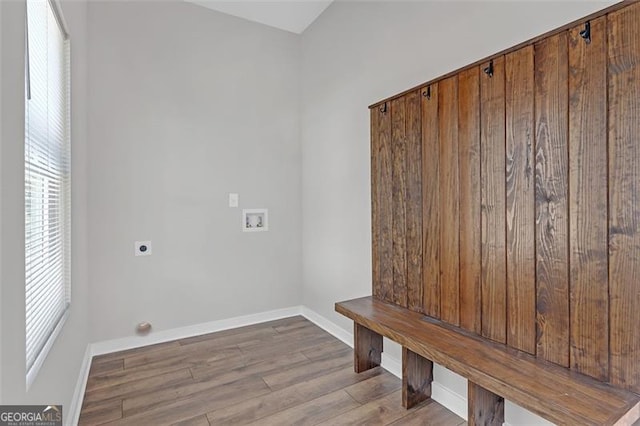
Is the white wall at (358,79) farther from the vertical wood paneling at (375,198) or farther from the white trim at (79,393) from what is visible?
the white trim at (79,393)

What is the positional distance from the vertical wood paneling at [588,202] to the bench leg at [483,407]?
1.38ft

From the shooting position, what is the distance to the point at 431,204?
1.94 metres

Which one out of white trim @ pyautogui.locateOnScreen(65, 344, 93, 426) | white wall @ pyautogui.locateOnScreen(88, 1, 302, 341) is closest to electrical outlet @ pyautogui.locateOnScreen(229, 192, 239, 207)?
white wall @ pyautogui.locateOnScreen(88, 1, 302, 341)

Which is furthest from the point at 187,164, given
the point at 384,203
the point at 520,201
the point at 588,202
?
the point at 588,202

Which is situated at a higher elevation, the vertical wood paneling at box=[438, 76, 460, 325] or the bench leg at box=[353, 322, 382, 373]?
the vertical wood paneling at box=[438, 76, 460, 325]

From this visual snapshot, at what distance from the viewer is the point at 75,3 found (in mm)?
2154

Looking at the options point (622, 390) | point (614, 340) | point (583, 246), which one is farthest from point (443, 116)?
point (622, 390)

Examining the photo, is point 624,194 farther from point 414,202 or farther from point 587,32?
point 414,202

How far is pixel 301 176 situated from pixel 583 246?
2.61 meters

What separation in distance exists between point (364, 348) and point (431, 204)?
3.70ft

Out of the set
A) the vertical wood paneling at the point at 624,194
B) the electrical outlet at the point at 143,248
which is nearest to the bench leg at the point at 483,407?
the vertical wood paneling at the point at 624,194

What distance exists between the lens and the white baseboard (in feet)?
6.20

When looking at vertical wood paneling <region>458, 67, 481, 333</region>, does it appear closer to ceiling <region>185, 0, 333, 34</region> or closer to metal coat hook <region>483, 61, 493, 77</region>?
metal coat hook <region>483, 61, 493, 77</region>

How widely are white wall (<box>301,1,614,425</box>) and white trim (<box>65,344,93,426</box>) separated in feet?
6.18
